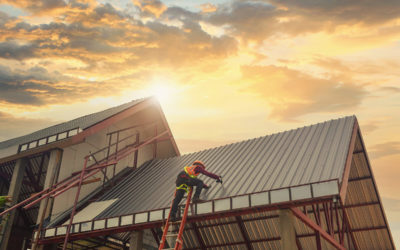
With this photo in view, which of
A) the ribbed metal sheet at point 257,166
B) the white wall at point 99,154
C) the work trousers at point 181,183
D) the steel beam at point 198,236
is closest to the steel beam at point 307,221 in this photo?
the ribbed metal sheet at point 257,166

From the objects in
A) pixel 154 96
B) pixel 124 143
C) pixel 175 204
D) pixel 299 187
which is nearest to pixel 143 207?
pixel 175 204

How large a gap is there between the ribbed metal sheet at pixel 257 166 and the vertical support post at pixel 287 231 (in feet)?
5.00

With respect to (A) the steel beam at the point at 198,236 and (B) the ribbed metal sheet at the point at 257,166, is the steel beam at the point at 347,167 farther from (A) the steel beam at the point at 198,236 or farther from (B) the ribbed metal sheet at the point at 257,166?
(A) the steel beam at the point at 198,236

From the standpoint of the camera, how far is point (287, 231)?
16016 mm

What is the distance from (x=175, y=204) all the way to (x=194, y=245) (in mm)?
7156

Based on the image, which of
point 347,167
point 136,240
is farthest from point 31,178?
point 347,167

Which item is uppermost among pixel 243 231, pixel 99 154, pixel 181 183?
pixel 99 154

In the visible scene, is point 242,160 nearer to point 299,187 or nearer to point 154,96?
point 299,187

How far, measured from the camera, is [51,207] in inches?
923

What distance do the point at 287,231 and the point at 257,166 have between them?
18.0 ft

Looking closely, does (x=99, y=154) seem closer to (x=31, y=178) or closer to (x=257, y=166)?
(x=31, y=178)

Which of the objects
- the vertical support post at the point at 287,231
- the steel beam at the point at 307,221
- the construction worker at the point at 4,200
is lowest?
the vertical support post at the point at 287,231

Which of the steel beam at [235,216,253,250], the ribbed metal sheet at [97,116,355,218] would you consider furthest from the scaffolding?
the steel beam at [235,216,253,250]

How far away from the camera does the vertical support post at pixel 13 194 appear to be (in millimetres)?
24031
